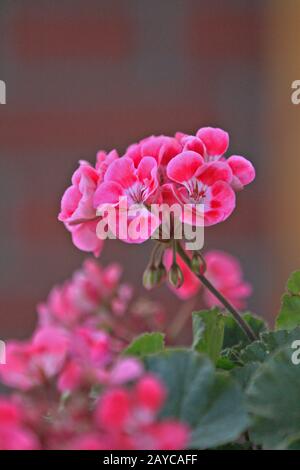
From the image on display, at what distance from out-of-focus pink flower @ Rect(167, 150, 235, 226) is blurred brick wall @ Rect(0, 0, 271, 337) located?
5.22 ft

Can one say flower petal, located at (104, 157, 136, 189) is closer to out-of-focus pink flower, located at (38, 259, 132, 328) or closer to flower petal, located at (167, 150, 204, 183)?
flower petal, located at (167, 150, 204, 183)

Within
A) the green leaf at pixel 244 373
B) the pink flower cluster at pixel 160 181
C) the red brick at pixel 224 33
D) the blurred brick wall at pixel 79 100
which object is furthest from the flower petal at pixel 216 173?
the red brick at pixel 224 33

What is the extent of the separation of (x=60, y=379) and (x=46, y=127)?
1.81 m

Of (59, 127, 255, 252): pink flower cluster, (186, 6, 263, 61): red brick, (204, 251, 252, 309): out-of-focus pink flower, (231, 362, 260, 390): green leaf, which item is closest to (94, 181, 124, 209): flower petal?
(59, 127, 255, 252): pink flower cluster

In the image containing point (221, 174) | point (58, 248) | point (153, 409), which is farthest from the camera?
point (58, 248)

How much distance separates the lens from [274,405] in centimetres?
37

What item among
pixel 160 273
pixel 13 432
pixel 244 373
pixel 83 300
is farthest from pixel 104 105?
pixel 13 432

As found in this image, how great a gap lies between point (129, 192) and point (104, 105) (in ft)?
5.55

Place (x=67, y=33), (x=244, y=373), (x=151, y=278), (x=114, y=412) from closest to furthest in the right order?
1. (x=114, y=412)
2. (x=244, y=373)
3. (x=151, y=278)
4. (x=67, y=33)

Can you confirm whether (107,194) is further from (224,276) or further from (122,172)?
(224,276)

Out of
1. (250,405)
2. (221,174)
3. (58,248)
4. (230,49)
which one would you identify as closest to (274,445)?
(250,405)

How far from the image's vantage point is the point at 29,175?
211 centimetres

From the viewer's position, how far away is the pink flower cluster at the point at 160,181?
0.45 metres

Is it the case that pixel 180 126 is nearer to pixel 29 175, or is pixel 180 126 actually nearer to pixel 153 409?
pixel 29 175
